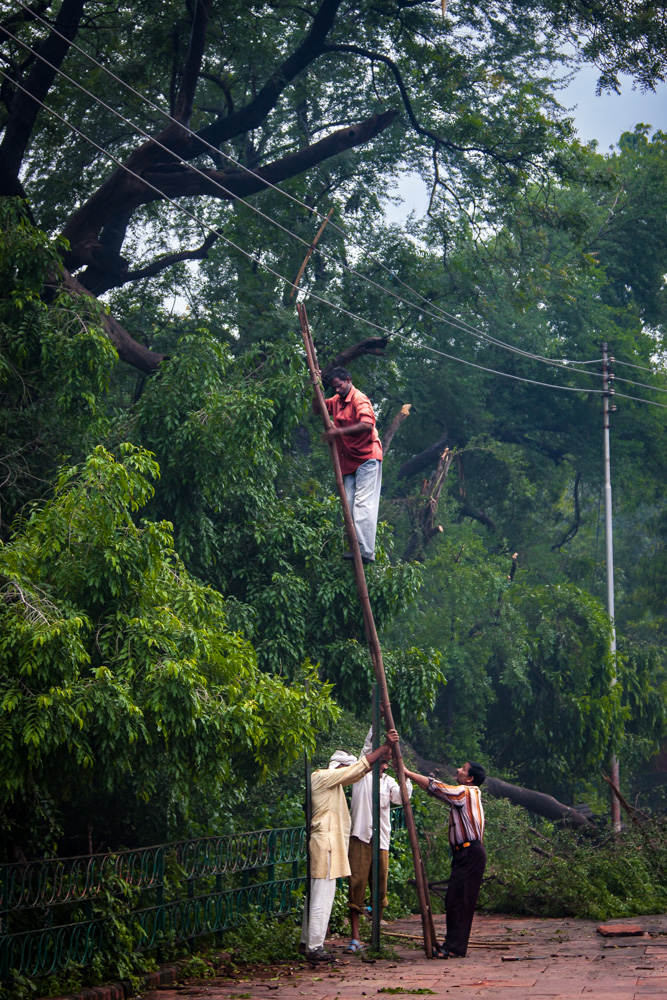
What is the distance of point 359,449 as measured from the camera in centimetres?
756

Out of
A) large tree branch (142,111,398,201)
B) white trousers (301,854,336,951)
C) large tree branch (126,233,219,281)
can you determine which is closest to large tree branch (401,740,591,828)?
large tree branch (126,233,219,281)

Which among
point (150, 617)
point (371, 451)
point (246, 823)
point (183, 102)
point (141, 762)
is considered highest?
point (183, 102)

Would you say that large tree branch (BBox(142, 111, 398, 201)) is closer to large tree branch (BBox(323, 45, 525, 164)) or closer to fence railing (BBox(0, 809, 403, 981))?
large tree branch (BBox(323, 45, 525, 164))

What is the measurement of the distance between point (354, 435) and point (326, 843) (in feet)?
9.74

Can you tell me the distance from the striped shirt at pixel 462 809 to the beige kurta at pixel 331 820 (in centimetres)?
63

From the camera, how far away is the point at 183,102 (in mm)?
14234

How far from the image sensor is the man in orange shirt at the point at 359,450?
7367 mm

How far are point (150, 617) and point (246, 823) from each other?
4393 millimetres

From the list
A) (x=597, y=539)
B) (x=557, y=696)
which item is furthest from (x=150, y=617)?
(x=597, y=539)

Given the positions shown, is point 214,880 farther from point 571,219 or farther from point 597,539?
point 597,539

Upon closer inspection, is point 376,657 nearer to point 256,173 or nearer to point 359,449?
point 359,449

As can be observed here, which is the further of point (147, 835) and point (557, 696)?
point (557, 696)

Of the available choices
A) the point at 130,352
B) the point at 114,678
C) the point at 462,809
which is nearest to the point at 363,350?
the point at 130,352

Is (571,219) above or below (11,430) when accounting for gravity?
above
